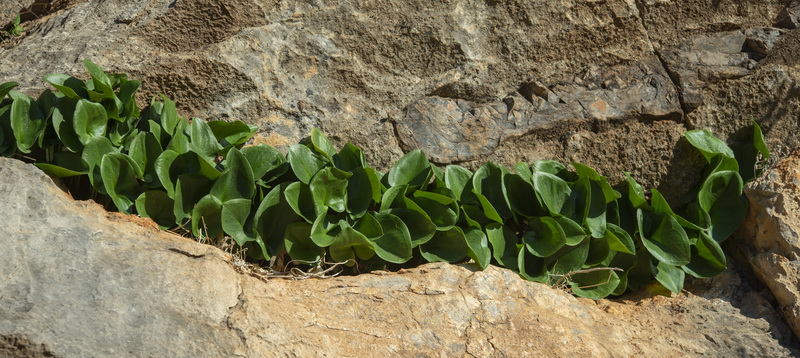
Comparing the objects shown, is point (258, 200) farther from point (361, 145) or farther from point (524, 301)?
point (524, 301)

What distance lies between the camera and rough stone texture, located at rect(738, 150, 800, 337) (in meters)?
3.02

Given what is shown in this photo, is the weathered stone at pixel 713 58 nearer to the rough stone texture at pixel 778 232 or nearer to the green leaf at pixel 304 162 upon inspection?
the rough stone texture at pixel 778 232

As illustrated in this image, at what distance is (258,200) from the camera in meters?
3.03

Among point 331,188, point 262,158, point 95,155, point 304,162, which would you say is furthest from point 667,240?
point 95,155

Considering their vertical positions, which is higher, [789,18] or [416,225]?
[789,18]

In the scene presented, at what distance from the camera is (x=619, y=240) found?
311 centimetres

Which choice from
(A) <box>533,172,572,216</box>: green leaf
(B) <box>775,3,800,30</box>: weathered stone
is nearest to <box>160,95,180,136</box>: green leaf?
(A) <box>533,172,572,216</box>: green leaf

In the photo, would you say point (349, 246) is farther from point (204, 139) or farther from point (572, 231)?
point (572, 231)

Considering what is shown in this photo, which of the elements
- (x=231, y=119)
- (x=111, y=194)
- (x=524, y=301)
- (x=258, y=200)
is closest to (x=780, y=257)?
(x=524, y=301)

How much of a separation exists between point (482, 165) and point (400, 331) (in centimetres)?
105

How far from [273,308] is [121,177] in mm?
862

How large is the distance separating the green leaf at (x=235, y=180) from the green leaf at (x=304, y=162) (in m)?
0.17

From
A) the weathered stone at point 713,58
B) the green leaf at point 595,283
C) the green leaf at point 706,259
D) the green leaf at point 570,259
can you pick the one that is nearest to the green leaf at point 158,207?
the green leaf at point 570,259

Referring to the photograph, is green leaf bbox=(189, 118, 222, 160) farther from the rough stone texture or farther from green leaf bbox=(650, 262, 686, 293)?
the rough stone texture
